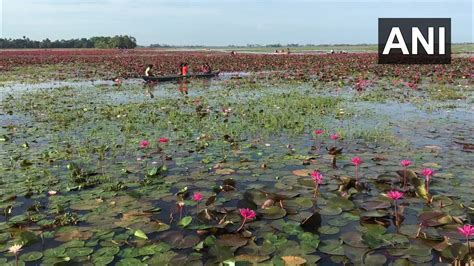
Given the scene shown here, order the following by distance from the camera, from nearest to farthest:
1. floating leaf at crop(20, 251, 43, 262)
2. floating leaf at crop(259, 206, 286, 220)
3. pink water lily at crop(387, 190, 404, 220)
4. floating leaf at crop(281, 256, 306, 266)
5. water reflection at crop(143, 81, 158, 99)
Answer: floating leaf at crop(281, 256, 306, 266)
floating leaf at crop(20, 251, 43, 262)
pink water lily at crop(387, 190, 404, 220)
floating leaf at crop(259, 206, 286, 220)
water reflection at crop(143, 81, 158, 99)

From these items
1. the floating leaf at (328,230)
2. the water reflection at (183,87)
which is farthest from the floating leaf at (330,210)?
the water reflection at (183,87)

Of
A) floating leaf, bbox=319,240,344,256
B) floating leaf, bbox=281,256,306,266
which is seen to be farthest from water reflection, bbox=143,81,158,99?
floating leaf, bbox=281,256,306,266

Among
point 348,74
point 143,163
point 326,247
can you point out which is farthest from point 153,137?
point 348,74

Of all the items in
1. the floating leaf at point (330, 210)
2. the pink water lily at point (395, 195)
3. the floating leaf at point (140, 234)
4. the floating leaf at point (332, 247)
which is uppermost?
the pink water lily at point (395, 195)

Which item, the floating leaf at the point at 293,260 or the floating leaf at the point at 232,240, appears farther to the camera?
the floating leaf at the point at 232,240

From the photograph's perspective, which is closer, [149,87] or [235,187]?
[235,187]

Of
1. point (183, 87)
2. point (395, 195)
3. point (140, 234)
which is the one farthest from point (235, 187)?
point (183, 87)

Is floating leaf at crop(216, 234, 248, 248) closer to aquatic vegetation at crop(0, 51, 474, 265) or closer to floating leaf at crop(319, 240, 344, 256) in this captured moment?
aquatic vegetation at crop(0, 51, 474, 265)

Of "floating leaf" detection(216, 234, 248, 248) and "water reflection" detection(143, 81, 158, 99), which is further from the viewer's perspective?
Result: "water reflection" detection(143, 81, 158, 99)

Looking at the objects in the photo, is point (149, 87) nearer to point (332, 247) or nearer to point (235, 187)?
point (235, 187)

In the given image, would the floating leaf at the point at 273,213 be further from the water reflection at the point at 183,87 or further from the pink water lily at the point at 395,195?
the water reflection at the point at 183,87

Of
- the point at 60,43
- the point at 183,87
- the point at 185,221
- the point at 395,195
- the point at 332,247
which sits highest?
the point at 60,43

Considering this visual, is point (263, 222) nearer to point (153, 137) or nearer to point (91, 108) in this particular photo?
point (153, 137)

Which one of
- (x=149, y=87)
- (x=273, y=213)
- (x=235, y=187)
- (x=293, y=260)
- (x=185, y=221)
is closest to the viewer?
(x=293, y=260)
